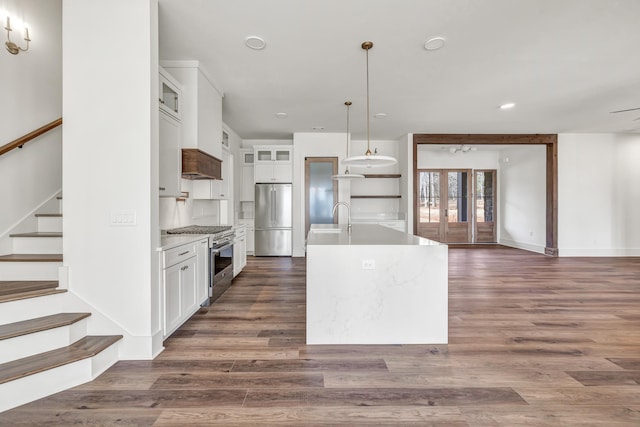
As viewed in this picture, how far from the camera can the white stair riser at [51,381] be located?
1.64 metres

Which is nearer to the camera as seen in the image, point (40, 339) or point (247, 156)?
point (40, 339)

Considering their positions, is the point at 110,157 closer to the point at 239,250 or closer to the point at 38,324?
the point at 38,324

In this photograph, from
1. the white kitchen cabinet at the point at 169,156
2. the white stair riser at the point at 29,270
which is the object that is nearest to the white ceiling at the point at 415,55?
the white kitchen cabinet at the point at 169,156

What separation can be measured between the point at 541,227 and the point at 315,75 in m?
6.87

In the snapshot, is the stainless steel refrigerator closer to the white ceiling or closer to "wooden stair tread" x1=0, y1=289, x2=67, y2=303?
the white ceiling

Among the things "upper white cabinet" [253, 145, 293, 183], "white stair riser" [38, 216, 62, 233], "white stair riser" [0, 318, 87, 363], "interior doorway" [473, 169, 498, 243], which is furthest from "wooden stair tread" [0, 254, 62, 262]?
"interior doorway" [473, 169, 498, 243]

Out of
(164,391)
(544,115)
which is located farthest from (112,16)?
(544,115)

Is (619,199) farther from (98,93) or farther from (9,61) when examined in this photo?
(9,61)

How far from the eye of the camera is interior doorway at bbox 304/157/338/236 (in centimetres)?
643

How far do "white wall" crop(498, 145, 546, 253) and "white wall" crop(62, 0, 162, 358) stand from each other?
8.28 m

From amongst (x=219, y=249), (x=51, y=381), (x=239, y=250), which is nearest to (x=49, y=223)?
(x=219, y=249)

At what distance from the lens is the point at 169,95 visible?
3.08m

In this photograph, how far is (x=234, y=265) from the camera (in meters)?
4.45

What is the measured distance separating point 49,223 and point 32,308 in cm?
124
